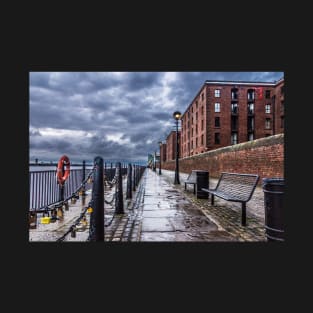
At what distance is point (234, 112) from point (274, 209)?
1741 inches

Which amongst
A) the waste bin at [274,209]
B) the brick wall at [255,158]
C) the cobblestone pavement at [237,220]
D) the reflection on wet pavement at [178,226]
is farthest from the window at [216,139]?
the waste bin at [274,209]

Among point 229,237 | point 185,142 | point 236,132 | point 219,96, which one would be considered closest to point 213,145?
point 236,132

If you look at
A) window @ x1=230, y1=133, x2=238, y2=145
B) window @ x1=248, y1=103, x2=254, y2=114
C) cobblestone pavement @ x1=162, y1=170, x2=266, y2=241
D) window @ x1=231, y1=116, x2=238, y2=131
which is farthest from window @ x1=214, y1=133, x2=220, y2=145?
cobblestone pavement @ x1=162, y1=170, x2=266, y2=241

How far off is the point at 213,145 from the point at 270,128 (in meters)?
14.9

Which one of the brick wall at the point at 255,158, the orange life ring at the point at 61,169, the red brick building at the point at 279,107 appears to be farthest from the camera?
the red brick building at the point at 279,107

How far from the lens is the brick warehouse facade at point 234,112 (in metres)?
41.7

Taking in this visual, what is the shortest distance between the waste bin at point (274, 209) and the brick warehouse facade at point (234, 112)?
3802 centimetres

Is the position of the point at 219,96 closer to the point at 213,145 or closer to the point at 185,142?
the point at 213,145

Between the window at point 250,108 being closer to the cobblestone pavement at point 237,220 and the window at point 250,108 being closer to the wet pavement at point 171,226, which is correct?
the cobblestone pavement at point 237,220

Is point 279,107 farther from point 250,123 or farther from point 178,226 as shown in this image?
point 178,226

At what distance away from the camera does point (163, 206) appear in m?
7.01

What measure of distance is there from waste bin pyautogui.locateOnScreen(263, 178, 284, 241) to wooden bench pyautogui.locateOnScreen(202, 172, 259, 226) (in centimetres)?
108

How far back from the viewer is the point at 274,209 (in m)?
3.48

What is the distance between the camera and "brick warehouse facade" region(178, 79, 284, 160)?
137ft
